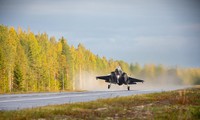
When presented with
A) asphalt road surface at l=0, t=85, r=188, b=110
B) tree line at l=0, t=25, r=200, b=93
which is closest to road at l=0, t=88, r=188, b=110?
asphalt road surface at l=0, t=85, r=188, b=110

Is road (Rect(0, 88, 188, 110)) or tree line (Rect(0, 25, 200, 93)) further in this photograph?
tree line (Rect(0, 25, 200, 93))

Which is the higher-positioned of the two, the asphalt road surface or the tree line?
the tree line

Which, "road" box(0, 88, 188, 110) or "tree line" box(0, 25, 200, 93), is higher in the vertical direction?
"tree line" box(0, 25, 200, 93)

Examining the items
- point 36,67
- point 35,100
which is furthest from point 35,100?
point 36,67

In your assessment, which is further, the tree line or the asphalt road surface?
the tree line

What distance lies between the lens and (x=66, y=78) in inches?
3834

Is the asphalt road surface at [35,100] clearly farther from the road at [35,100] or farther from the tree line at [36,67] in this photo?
the tree line at [36,67]

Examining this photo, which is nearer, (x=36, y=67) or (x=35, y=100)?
(x=35, y=100)

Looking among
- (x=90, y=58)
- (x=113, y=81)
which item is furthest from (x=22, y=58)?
(x=90, y=58)

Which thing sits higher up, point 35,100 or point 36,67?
point 36,67

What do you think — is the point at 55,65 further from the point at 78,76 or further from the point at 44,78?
the point at 78,76

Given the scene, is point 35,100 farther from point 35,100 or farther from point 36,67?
point 36,67

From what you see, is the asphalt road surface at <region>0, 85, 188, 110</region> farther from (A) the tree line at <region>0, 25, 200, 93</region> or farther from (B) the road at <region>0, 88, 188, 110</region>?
(A) the tree line at <region>0, 25, 200, 93</region>

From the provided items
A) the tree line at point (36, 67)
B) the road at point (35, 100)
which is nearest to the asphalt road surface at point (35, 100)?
the road at point (35, 100)
